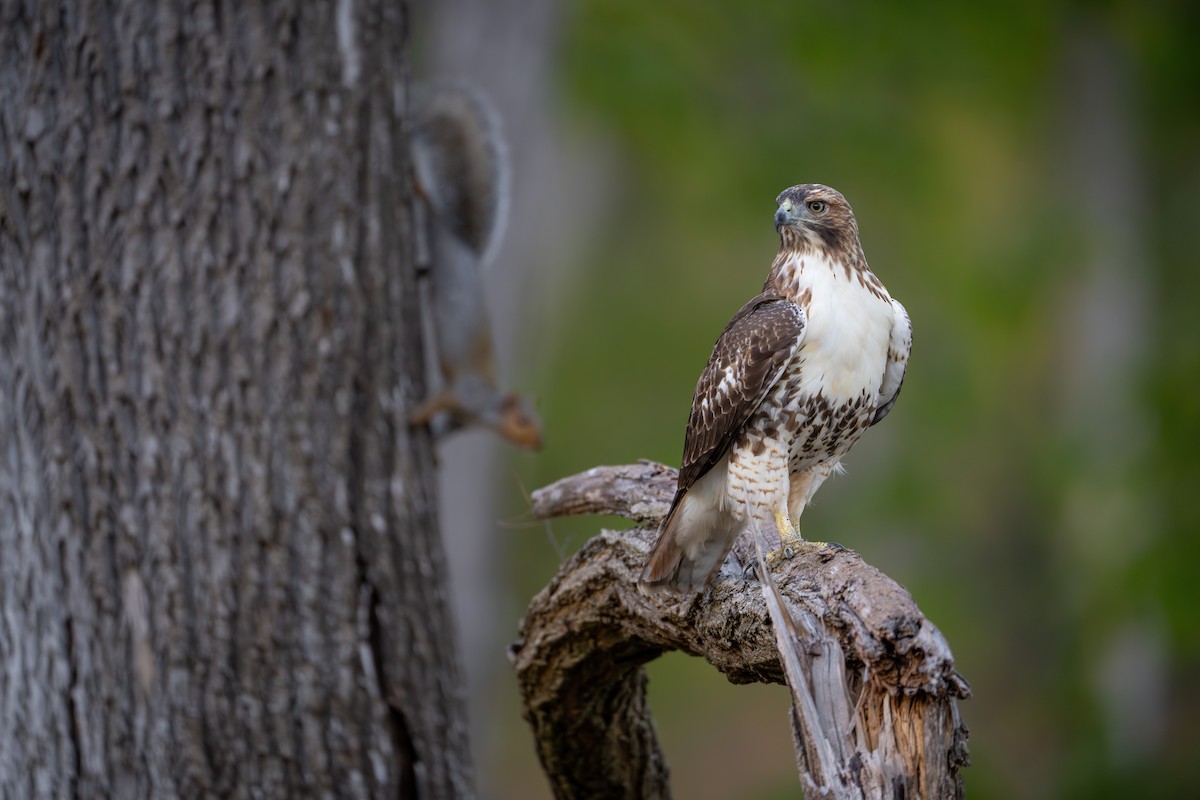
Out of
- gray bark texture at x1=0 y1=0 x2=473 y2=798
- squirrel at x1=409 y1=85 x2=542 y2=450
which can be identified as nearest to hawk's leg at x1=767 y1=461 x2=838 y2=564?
gray bark texture at x1=0 y1=0 x2=473 y2=798

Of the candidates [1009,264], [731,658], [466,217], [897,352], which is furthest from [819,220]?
[1009,264]

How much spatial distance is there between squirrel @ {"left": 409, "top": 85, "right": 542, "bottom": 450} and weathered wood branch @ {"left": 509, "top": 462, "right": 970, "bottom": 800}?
1.53m

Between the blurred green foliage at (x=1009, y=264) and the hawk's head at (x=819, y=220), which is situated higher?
the blurred green foliage at (x=1009, y=264)

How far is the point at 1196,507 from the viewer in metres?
7.42

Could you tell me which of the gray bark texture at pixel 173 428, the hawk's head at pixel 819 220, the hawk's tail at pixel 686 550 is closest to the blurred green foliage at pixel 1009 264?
the gray bark texture at pixel 173 428

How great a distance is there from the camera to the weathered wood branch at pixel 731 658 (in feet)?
6.44

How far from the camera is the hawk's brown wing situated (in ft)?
8.39

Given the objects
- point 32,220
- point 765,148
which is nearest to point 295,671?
point 32,220

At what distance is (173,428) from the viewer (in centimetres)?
Answer: 304

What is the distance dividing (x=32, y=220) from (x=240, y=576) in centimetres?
109

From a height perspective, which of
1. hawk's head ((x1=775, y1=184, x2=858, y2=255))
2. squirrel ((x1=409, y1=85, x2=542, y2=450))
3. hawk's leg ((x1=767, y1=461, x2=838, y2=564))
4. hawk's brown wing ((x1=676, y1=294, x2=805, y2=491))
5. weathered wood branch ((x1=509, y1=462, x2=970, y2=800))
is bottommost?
weathered wood branch ((x1=509, y1=462, x2=970, y2=800))

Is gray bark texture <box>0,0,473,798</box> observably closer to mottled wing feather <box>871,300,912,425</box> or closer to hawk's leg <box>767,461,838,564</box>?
hawk's leg <box>767,461,838,564</box>

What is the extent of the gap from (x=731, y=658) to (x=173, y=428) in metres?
1.59

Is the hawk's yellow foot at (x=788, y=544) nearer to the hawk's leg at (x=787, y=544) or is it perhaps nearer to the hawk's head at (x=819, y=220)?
the hawk's leg at (x=787, y=544)
